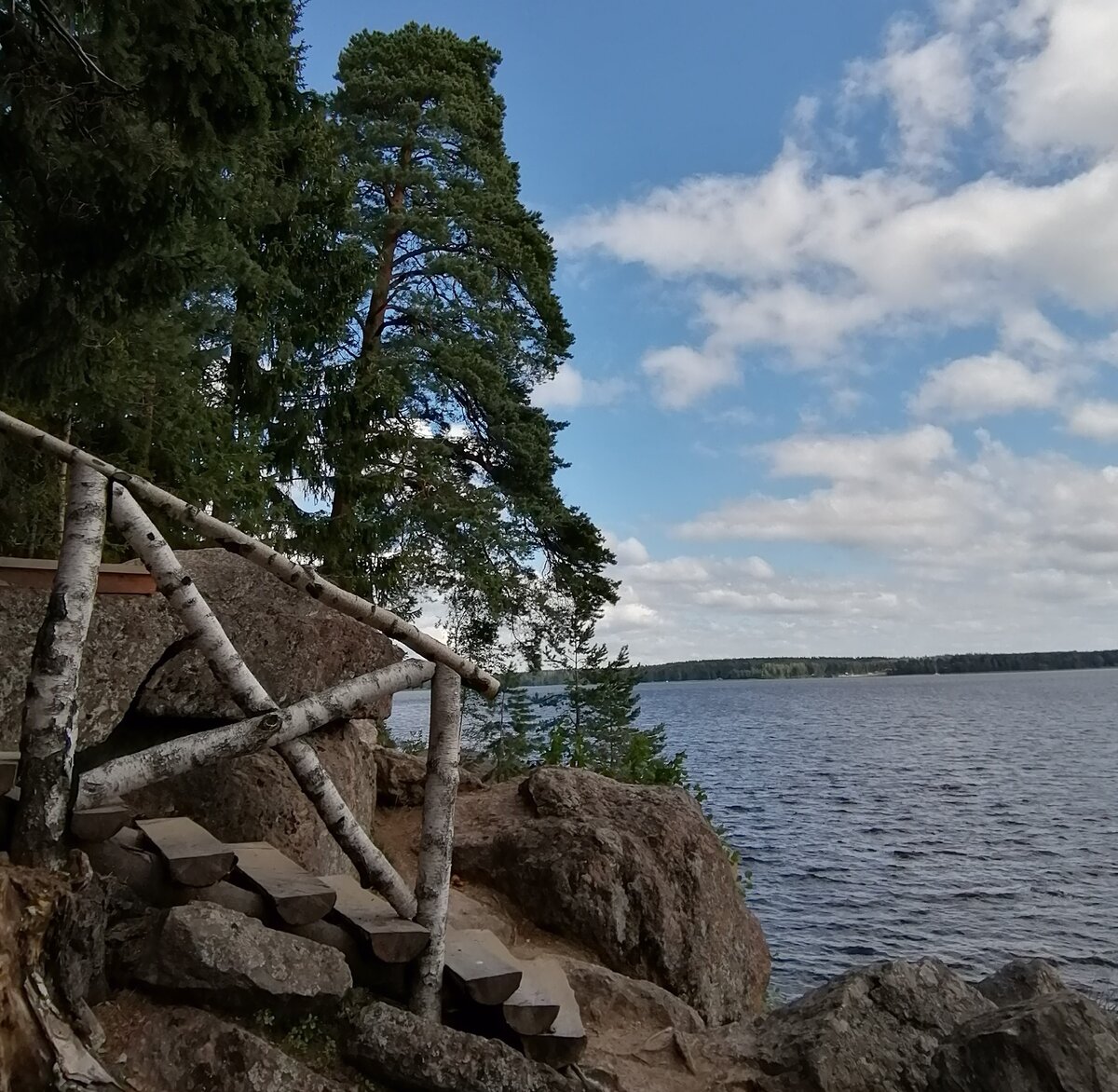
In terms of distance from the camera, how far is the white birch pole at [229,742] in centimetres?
368

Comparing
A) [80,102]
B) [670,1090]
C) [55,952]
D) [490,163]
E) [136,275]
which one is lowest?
[670,1090]

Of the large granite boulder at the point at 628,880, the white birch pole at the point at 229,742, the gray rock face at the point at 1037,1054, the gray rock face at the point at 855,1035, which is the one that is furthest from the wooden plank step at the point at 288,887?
the large granite boulder at the point at 628,880

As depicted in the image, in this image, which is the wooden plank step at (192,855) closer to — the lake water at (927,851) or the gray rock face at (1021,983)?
the gray rock face at (1021,983)

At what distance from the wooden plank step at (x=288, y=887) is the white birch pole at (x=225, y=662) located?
0.71 feet

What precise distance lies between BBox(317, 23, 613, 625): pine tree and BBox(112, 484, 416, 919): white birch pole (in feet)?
38.9

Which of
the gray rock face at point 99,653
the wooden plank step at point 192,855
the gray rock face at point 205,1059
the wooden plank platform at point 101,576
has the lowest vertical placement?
the gray rock face at point 205,1059

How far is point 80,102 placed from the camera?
6121 millimetres

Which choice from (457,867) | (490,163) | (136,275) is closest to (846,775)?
(490,163)

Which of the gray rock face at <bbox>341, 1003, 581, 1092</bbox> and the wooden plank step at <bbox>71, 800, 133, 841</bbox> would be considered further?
the gray rock face at <bbox>341, 1003, 581, 1092</bbox>

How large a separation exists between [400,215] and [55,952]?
51.6ft

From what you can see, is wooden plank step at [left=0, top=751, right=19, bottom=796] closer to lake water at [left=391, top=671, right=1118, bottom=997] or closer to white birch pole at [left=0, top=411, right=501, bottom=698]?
white birch pole at [left=0, top=411, right=501, bottom=698]

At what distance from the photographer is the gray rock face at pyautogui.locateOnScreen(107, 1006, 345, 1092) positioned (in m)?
3.36

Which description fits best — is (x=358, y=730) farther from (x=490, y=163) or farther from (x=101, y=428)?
(x=490, y=163)

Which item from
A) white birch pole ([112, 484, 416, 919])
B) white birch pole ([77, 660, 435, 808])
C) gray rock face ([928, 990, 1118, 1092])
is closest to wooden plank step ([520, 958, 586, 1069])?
white birch pole ([112, 484, 416, 919])
